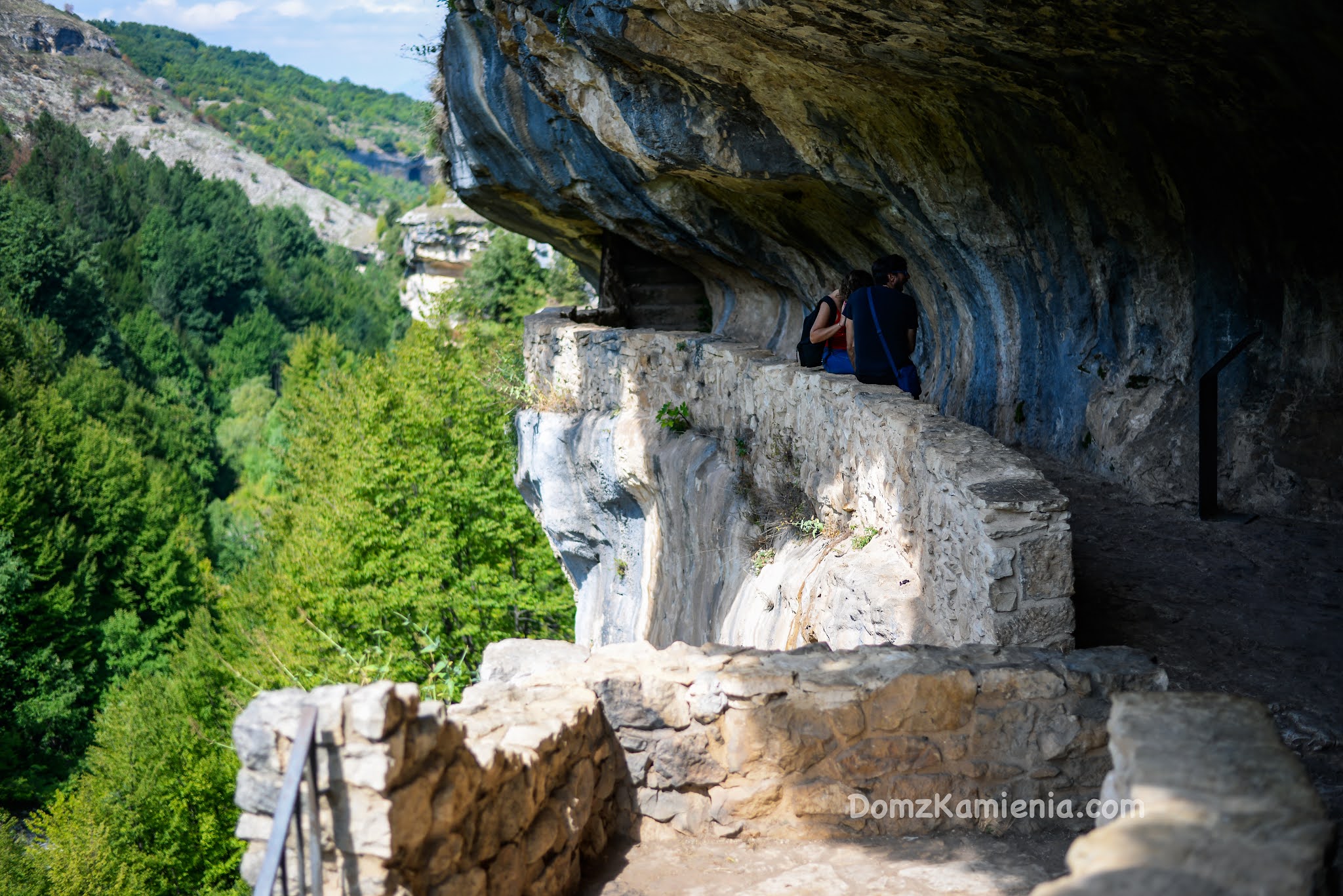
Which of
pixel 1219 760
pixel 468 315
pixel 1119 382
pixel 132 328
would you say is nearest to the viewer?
pixel 1219 760

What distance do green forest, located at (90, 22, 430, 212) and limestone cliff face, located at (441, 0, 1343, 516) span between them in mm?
89154

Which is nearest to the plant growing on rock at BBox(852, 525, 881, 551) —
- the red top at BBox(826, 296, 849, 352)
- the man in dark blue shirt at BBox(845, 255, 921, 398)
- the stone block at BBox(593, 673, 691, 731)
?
the man in dark blue shirt at BBox(845, 255, 921, 398)

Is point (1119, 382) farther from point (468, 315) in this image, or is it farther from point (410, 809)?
point (468, 315)

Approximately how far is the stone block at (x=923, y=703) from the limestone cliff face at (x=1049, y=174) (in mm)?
2808

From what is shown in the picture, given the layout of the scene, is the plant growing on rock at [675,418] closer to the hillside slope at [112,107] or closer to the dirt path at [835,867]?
the dirt path at [835,867]

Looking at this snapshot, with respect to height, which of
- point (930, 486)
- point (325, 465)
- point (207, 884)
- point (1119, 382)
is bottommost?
point (207, 884)

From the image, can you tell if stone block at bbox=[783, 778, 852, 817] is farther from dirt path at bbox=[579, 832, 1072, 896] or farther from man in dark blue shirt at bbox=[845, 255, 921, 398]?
man in dark blue shirt at bbox=[845, 255, 921, 398]

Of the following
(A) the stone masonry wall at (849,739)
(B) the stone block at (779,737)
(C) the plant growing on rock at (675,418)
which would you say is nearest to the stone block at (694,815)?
(A) the stone masonry wall at (849,739)

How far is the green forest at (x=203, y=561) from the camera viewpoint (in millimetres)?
16594

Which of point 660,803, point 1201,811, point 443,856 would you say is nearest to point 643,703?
point 660,803

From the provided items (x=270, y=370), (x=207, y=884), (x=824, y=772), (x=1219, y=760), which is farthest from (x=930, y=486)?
(x=270, y=370)

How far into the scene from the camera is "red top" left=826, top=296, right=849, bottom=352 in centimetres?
740

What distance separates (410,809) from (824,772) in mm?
1597

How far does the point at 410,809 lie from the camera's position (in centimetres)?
284
